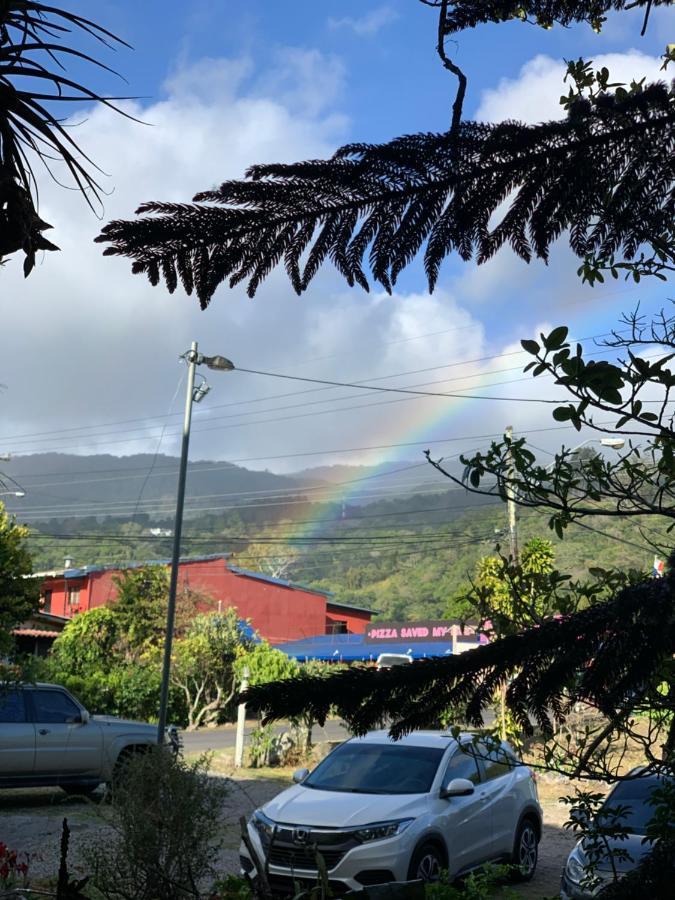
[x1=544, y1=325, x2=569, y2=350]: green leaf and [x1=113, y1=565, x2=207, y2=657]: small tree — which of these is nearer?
[x1=544, y1=325, x2=569, y2=350]: green leaf

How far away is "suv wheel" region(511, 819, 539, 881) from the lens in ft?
34.3

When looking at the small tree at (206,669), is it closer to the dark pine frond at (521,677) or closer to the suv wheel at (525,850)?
the suv wheel at (525,850)

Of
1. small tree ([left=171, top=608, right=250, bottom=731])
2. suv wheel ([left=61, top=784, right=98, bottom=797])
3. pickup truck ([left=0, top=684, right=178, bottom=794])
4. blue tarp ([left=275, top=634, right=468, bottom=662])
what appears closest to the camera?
pickup truck ([left=0, top=684, right=178, bottom=794])

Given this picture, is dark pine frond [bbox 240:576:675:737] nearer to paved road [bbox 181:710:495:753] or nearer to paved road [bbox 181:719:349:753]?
paved road [bbox 181:710:495:753]

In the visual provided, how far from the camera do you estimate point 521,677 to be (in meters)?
1.62

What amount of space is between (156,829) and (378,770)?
144 inches

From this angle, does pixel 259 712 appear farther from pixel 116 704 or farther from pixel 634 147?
pixel 116 704

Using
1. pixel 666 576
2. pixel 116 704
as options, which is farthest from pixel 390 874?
pixel 116 704

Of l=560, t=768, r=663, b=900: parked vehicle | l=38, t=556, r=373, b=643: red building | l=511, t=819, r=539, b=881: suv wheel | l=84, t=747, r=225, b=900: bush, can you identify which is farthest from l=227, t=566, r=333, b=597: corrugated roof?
l=84, t=747, r=225, b=900: bush

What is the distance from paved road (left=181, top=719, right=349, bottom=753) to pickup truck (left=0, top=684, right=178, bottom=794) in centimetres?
731

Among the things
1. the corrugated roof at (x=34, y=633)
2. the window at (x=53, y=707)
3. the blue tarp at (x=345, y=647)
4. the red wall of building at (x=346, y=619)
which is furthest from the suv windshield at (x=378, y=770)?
the red wall of building at (x=346, y=619)

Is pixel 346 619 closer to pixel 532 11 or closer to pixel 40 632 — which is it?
pixel 40 632

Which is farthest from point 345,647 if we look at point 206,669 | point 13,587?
point 13,587

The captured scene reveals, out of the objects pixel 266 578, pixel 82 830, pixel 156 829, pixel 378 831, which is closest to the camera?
pixel 156 829
